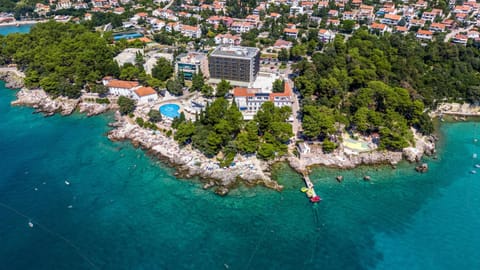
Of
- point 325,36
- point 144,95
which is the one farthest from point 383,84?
point 144,95

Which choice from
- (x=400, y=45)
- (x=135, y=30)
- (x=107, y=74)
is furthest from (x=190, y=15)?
(x=400, y=45)

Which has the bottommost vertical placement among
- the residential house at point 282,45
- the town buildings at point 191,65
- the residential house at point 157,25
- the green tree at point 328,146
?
the green tree at point 328,146

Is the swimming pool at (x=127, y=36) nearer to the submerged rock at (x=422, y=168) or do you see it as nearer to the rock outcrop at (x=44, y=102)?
the rock outcrop at (x=44, y=102)

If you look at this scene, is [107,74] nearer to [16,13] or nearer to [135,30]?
[135,30]

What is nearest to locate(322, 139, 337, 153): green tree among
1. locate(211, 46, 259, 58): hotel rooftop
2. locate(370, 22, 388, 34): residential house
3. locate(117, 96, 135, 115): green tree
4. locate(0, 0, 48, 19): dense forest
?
locate(211, 46, 259, 58): hotel rooftop

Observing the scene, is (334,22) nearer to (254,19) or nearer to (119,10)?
(254,19)

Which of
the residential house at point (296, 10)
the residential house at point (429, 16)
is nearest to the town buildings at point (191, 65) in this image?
the residential house at point (296, 10)
